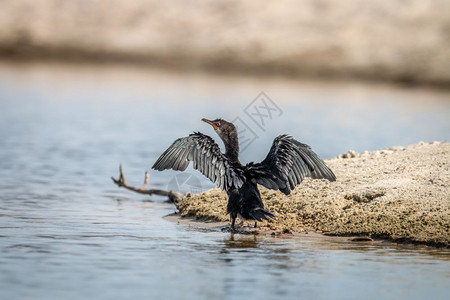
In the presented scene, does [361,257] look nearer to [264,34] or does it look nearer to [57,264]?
[57,264]

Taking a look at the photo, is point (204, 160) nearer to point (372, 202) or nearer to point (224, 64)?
point (372, 202)

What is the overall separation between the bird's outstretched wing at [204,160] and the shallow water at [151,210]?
74 centimetres

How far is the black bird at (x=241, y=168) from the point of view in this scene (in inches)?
423

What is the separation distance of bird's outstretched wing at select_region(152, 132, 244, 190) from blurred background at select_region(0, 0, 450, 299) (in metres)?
0.78

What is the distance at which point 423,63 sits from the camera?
4750 cm

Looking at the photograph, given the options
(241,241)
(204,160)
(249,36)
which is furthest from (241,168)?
(249,36)

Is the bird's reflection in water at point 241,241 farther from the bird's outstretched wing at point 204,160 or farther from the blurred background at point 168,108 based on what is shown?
the bird's outstretched wing at point 204,160

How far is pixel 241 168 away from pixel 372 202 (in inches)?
70.5

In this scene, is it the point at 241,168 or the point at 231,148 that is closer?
the point at 241,168

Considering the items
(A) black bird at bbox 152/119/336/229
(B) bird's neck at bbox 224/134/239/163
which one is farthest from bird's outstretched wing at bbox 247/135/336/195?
(B) bird's neck at bbox 224/134/239/163

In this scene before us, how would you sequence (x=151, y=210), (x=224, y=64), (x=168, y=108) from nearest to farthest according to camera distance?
(x=151, y=210)
(x=168, y=108)
(x=224, y=64)

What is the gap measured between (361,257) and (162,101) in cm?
2706

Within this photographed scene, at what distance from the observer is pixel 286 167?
1101 centimetres

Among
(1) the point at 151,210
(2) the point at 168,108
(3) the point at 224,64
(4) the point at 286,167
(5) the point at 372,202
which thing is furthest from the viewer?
(3) the point at 224,64
